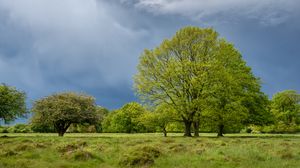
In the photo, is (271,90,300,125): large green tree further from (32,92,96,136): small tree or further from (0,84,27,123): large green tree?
(0,84,27,123): large green tree

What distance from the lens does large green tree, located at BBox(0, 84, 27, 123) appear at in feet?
187

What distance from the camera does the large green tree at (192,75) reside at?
2067 inches

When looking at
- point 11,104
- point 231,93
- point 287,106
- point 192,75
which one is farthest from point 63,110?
point 287,106

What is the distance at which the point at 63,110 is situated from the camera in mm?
61781

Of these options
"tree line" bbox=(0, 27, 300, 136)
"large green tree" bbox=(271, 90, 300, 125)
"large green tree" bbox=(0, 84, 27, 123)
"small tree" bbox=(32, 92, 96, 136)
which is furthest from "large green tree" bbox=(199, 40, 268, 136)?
"large green tree" bbox=(271, 90, 300, 125)

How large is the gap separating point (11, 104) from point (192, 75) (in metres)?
29.2

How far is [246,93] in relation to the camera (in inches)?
2172

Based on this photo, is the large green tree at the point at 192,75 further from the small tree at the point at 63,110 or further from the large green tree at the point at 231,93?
the small tree at the point at 63,110

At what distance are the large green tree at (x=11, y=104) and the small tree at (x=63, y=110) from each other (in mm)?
4123

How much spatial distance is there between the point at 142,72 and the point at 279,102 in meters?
63.5

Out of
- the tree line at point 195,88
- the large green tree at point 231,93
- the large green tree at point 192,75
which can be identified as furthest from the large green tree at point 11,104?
the large green tree at point 231,93

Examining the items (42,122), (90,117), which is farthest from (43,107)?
(90,117)

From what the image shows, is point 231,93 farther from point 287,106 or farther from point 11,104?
point 287,106

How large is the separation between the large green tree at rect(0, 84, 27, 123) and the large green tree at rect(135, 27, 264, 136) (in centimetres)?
1931
